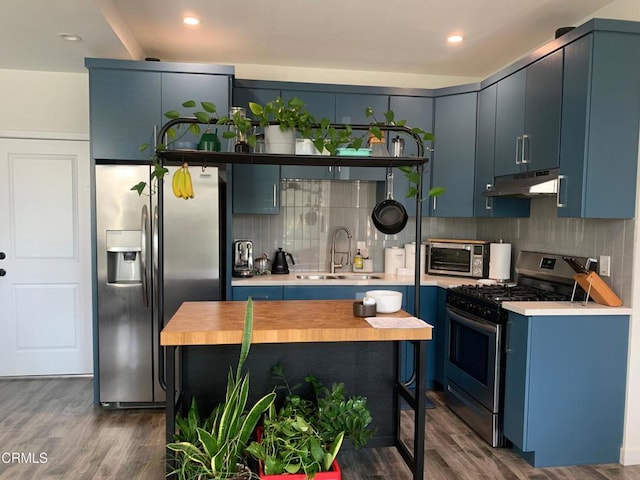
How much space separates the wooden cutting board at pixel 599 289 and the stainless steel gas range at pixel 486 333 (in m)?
0.22

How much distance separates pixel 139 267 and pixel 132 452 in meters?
1.25

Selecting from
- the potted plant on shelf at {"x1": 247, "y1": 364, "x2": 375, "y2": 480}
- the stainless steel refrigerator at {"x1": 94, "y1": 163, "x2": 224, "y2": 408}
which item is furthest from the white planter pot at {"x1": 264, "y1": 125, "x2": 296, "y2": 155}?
the stainless steel refrigerator at {"x1": 94, "y1": 163, "x2": 224, "y2": 408}

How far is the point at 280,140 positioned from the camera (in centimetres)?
229

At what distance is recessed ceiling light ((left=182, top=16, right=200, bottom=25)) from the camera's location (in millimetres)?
3242

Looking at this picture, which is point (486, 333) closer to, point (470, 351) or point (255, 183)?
point (470, 351)

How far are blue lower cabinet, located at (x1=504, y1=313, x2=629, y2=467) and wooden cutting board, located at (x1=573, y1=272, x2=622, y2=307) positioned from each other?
107 millimetres

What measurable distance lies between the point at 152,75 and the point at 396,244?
2.55 m

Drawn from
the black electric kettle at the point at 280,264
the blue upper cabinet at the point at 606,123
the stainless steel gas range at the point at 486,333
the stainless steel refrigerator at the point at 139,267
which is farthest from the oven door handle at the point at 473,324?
the stainless steel refrigerator at the point at 139,267

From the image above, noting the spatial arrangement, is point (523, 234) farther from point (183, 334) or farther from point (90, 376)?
point (90, 376)

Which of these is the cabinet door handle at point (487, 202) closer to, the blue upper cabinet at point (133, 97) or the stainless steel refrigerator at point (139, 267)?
the stainless steel refrigerator at point (139, 267)

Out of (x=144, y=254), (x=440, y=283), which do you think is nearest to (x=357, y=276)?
(x=440, y=283)

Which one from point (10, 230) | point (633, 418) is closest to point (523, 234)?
point (633, 418)

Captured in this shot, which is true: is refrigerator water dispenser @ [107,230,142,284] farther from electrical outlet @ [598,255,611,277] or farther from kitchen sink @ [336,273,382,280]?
electrical outlet @ [598,255,611,277]

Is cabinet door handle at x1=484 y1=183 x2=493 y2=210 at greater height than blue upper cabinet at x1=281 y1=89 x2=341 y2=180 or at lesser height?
lesser
